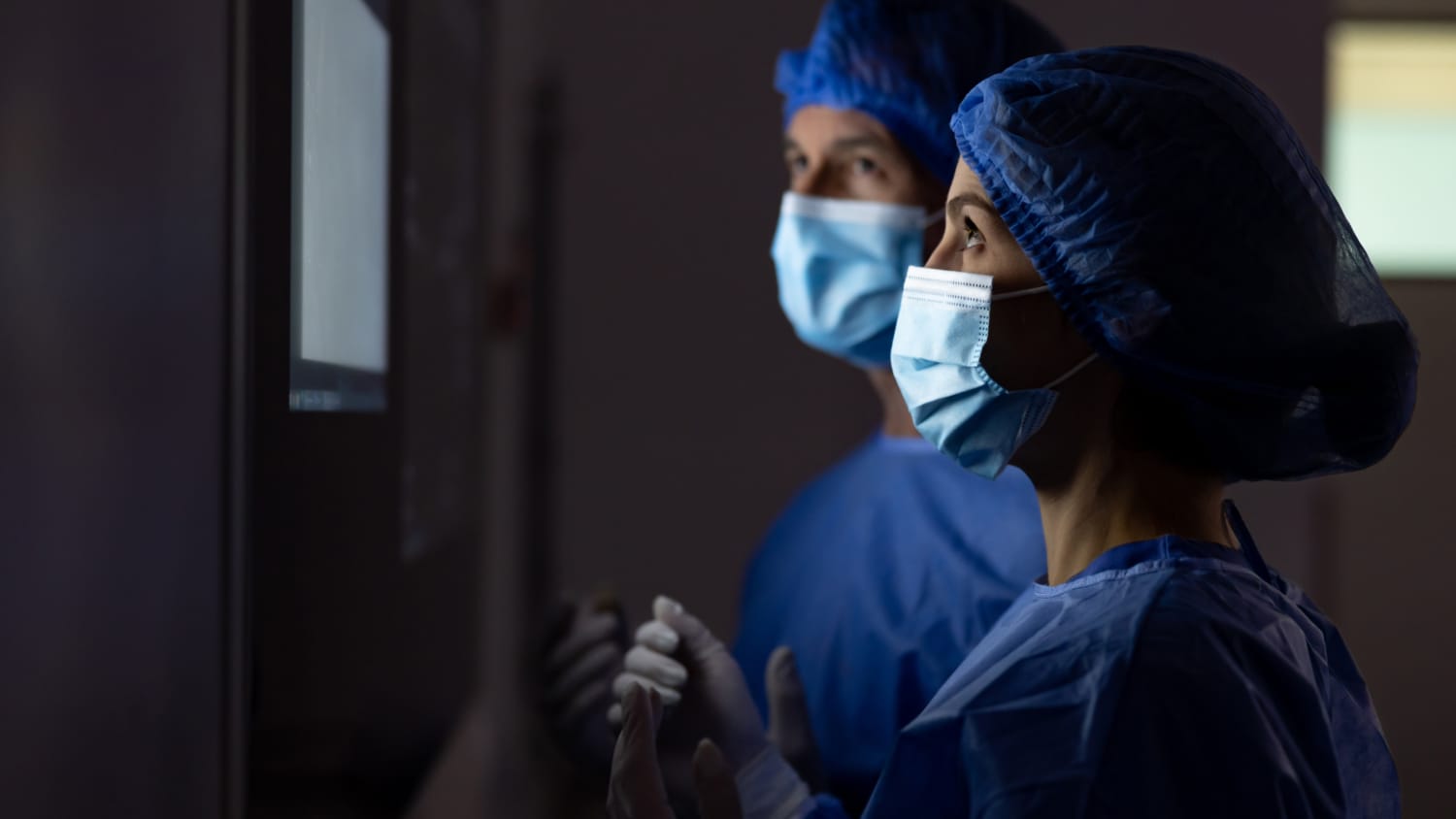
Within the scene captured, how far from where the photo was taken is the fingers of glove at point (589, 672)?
1.33 metres

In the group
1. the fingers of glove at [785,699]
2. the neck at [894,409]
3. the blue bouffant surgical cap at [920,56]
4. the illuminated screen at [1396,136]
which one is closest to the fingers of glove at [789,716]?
the fingers of glove at [785,699]

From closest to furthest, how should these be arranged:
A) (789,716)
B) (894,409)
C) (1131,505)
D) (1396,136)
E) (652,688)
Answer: (1131,505)
(652,688)
(789,716)
(894,409)
(1396,136)

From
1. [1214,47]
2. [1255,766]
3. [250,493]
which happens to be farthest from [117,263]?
[1214,47]

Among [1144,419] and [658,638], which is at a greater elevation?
A: [1144,419]

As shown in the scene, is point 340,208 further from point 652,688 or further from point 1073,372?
point 1073,372

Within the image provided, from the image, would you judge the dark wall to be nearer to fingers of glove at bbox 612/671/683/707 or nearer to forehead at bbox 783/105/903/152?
fingers of glove at bbox 612/671/683/707

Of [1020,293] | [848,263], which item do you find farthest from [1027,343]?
[848,263]

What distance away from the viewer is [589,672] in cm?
134

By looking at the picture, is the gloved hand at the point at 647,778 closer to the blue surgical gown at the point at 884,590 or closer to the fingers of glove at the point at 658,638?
the fingers of glove at the point at 658,638

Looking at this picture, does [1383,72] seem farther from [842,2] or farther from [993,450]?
[993,450]

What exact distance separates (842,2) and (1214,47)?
112 cm

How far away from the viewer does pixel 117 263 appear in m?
0.80

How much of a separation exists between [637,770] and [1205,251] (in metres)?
0.57

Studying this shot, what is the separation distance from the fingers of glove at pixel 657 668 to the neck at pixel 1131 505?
377 mm
